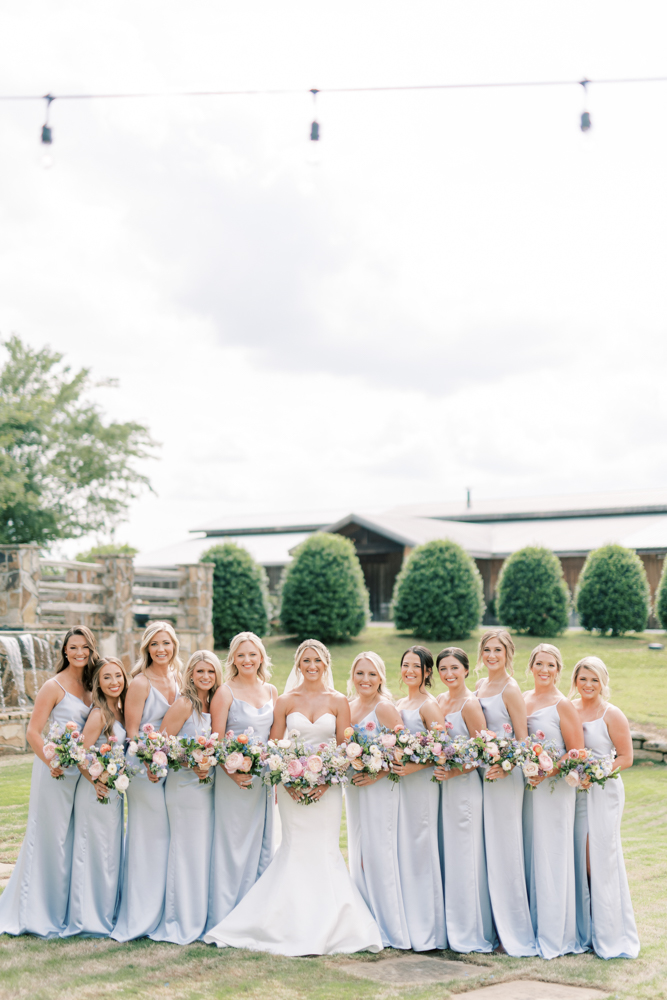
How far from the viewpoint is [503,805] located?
6027 millimetres

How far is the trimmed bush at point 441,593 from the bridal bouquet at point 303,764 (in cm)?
1661

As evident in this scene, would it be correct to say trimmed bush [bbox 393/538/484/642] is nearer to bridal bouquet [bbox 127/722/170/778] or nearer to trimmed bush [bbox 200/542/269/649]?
trimmed bush [bbox 200/542/269/649]

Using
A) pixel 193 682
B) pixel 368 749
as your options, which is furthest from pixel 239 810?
pixel 368 749

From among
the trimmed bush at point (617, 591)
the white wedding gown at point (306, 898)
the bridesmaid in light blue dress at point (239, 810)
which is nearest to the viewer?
the white wedding gown at point (306, 898)

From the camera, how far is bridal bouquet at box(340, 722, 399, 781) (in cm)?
579

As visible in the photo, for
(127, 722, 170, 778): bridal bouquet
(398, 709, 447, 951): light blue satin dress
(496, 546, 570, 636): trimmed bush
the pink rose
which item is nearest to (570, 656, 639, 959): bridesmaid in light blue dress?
(398, 709, 447, 951): light blue satin dress

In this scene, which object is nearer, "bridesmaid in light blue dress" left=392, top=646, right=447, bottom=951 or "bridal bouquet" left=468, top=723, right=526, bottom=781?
"bridal bouquet" left=468, top=723, right=526, bottom=781

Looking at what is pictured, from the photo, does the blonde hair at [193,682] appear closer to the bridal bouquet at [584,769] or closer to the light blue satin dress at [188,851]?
the light blue satin dress at [188,851]

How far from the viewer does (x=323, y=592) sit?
21828 millimetres

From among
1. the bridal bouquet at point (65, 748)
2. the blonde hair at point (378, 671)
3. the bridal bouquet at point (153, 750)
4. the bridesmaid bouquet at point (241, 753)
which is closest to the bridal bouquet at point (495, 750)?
the blonde hair at point (378, 671)

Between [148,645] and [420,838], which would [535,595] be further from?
[148,645]

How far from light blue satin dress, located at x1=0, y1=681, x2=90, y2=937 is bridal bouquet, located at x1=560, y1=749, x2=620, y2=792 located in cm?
315

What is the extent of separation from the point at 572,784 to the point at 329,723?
5.21 feet

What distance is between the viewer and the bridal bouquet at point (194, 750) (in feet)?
19.0
